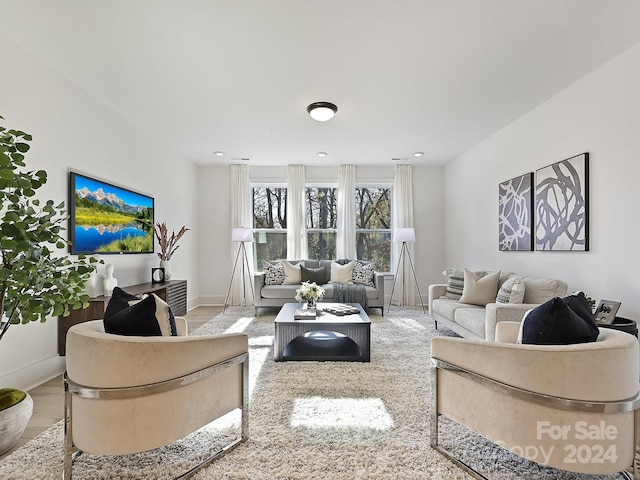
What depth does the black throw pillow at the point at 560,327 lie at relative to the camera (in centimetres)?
150

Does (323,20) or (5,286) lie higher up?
(323,20)

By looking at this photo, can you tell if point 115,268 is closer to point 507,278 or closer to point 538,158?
point 507,278

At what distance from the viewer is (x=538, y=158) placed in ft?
12.3

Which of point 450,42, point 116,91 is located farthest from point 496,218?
point 116,91

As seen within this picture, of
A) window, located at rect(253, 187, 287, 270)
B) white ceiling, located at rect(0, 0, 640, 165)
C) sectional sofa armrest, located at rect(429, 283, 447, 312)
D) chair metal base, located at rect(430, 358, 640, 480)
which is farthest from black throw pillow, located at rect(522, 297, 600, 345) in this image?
window, located at rect(253, 187, 287, 270)

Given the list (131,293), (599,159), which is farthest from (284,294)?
(599,159)

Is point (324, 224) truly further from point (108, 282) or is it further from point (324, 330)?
point (108, 282)

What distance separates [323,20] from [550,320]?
2250 mm

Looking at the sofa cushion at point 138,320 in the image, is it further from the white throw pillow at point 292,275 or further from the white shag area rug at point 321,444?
the white throw pillow at point 292,275

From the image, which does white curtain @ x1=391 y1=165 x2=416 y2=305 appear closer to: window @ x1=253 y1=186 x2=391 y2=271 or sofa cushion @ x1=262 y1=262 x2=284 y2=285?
window @ x1=253 y1=186 x2=391 y2=271

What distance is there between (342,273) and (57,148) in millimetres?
4063

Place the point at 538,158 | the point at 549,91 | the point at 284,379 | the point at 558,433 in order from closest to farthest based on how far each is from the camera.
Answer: the point at 558,433 < the point at 284,379 < the point at 549,91 < the point at 538,158

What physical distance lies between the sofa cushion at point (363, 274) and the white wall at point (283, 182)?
1.30 meters

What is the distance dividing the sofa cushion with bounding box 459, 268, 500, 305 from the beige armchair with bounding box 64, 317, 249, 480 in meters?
3.26
